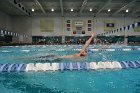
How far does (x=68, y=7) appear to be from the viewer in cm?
2597

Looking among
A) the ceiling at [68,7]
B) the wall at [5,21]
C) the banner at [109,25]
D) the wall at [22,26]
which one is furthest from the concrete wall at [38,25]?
the wall at [5,21]

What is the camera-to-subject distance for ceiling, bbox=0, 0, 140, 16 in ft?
72.5

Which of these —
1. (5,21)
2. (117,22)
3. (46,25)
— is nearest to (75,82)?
(5,21)

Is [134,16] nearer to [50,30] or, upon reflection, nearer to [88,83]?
[50,30]

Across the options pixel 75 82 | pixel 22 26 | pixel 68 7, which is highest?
pixel 68 7

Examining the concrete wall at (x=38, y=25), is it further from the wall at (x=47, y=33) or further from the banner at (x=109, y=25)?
the banner at (x=109, y=25)

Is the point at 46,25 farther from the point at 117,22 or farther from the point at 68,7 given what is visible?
the point at 117,22

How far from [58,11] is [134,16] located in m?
9.45

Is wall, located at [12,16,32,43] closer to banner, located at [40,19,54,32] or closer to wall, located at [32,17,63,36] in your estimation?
wall, located at [32,17,63,36]

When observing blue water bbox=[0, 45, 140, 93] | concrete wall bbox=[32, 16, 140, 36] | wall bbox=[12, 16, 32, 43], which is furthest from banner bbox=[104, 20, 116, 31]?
blue water bbox=[0, 45, 140, 93]

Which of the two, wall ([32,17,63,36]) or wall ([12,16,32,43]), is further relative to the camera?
wall ([32,17,63,36])

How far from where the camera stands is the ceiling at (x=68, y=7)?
72.5 feet

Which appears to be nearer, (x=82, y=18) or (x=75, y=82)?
(x=75, y=82)

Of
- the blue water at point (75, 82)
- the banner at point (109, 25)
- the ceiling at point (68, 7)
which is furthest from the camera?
the banner at point (109, 25)
